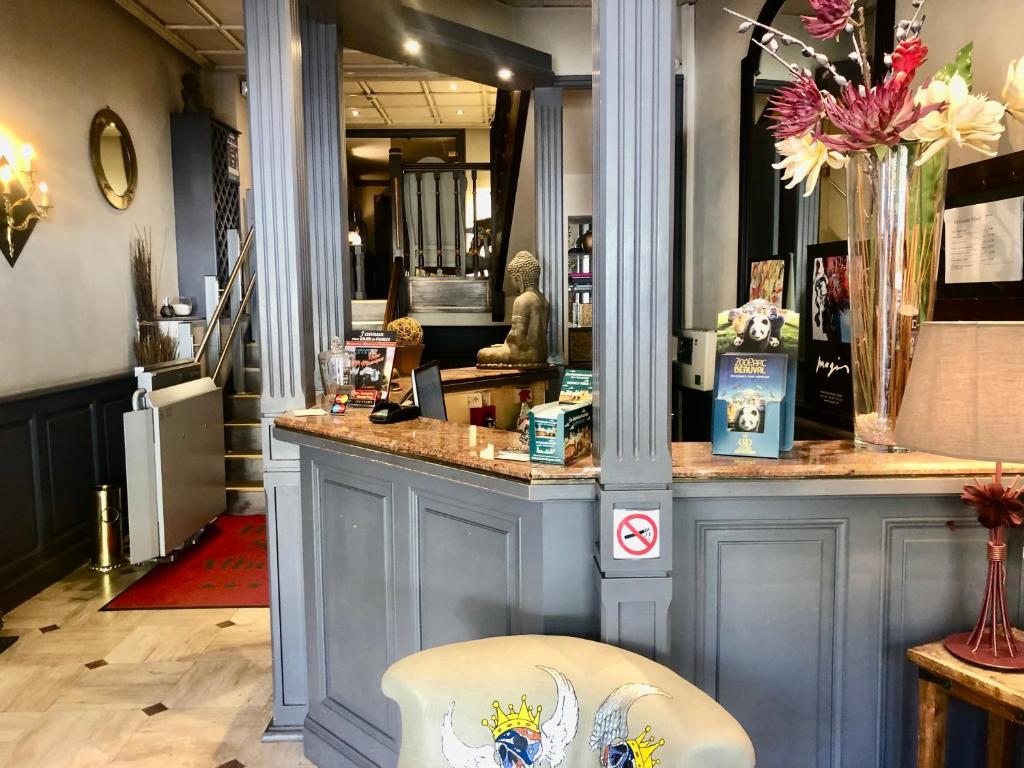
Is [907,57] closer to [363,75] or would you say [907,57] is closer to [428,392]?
[428,392]

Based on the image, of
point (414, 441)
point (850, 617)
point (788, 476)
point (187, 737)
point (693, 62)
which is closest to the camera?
point (788, 476)

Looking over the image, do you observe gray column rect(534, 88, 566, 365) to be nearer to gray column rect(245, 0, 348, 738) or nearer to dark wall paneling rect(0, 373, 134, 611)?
gray column rect(245, 0, 348, 738)

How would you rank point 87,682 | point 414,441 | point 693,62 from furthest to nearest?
point 693,62 < point 87,682 < point 414,441

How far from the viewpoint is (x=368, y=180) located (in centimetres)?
1411

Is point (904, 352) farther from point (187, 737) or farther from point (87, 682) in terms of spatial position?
point (87, 682)

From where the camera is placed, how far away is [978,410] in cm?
146

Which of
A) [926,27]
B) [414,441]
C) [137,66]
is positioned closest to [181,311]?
[137,66]

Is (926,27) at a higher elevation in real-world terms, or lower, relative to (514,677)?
higher

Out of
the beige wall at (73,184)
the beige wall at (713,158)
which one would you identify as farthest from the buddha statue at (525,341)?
the beige wall at (73,184)

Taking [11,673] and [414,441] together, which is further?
[11,673]

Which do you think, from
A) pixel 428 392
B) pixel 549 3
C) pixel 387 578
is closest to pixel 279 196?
pixel 428 392

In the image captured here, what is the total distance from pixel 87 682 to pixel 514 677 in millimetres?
2615

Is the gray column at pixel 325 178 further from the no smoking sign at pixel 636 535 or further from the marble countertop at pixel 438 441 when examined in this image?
the no smoking sign at pixel 636 535

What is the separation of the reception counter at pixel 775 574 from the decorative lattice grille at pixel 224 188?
5222mm
